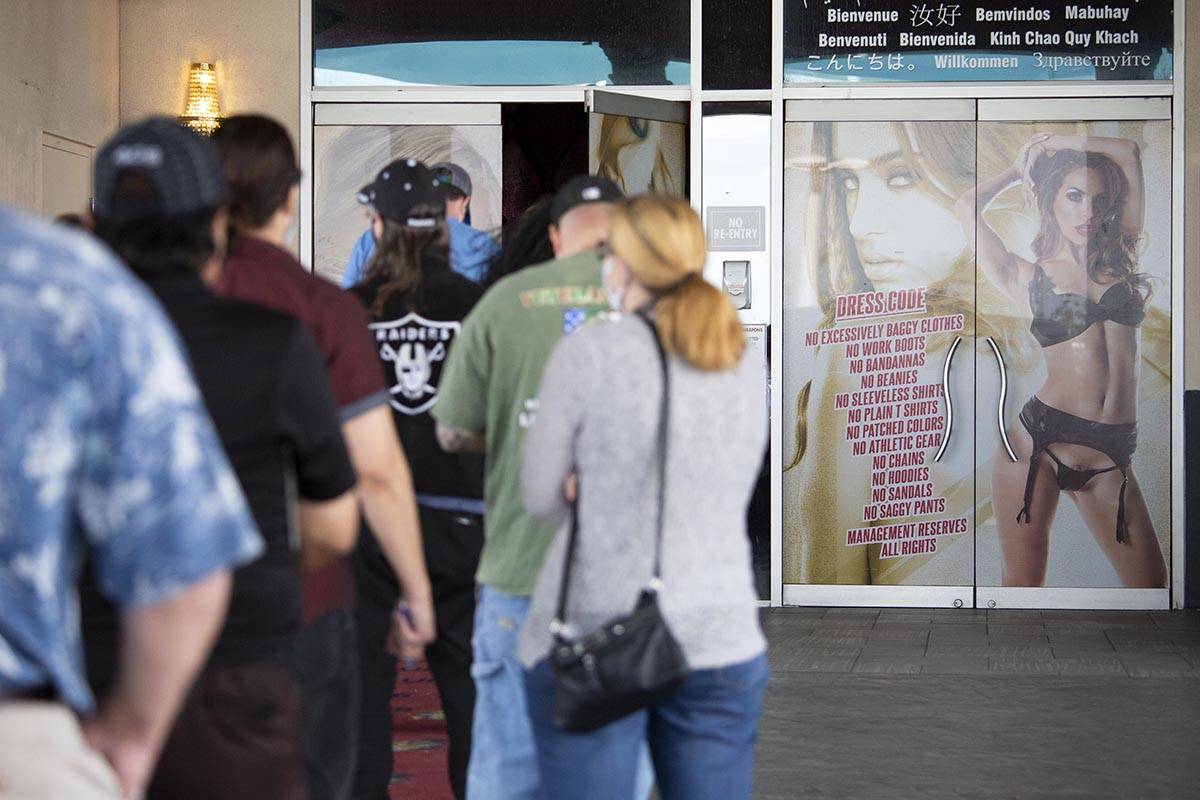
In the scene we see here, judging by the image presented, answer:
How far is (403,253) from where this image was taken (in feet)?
12.8

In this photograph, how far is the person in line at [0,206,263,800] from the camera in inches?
60.3

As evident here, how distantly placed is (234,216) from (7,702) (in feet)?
4.47

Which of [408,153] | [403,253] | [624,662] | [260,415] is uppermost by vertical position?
[408,153]

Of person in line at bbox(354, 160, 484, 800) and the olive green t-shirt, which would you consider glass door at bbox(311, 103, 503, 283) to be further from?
the olive green t-shirt

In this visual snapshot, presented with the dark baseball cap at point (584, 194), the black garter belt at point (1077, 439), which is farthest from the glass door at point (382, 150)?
the dark baseball cap at point (584, 194)

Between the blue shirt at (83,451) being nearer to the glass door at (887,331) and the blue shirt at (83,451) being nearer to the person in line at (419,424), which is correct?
the person in line at (419,424)

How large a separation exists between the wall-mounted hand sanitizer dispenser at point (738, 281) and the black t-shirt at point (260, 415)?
607 centimetres

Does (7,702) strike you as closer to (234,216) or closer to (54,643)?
(54,643)

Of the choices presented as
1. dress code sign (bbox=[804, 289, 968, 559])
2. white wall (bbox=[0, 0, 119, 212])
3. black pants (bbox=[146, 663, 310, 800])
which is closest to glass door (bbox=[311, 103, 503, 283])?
white wall (bbox=[0, 0, 119, 212])

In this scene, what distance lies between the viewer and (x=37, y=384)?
1.53m

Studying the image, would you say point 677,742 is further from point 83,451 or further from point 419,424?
point 83,451

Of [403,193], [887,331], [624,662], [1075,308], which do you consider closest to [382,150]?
[887,331]

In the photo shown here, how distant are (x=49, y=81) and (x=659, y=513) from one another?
5.85 metres

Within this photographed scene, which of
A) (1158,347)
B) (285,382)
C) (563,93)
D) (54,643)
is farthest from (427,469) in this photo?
(1158,347)
